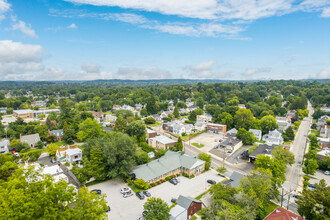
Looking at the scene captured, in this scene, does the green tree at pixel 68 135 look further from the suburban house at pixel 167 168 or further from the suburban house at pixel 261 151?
the suburban house at pixel 261 151

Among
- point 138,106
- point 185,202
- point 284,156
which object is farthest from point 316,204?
point 138,106

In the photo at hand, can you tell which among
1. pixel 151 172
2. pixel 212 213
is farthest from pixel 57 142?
pixel 212 213

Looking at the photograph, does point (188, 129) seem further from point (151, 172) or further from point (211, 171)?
point (151, 172)

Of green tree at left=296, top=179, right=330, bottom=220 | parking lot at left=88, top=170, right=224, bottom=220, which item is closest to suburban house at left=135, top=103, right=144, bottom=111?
parking lot at left=88, top=170, right=224, bottom=220

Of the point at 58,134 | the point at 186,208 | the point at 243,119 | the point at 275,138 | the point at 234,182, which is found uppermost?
the point at 243,119

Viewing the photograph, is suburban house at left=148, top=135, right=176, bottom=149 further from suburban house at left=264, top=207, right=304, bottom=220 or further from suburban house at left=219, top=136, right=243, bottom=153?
suburban house at left=264, top=207, right=304, bottom=220

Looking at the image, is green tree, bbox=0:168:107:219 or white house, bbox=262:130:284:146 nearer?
green tree, bbox=0:168:107:219

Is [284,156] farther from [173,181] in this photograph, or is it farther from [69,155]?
[69,155]
